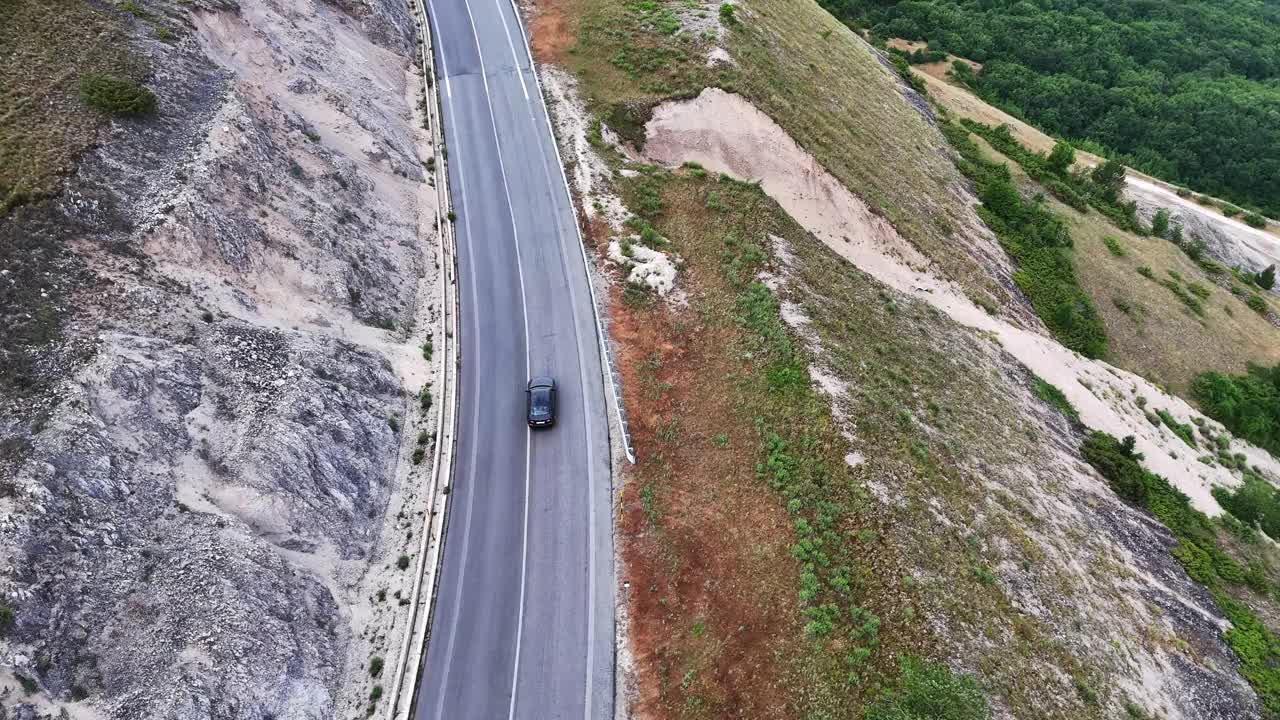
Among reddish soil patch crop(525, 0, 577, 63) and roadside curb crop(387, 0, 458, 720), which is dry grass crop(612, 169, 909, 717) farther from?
reddish soil patch crop(525, 0, 577, 63)

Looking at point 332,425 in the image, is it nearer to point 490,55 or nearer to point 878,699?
point 878,699

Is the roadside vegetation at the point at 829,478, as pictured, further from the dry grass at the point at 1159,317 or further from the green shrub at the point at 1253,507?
the green shrub at the point at 1253,507

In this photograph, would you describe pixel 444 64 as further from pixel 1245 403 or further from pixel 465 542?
pixel 1245 403

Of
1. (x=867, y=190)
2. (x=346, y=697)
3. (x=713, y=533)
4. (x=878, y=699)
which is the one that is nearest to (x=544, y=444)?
(x=713, y=533)

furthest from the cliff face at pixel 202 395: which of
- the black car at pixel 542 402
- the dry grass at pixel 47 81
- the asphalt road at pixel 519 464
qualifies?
the black car at pixel 542 402

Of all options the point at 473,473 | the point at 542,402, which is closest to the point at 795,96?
the point at 542,402
